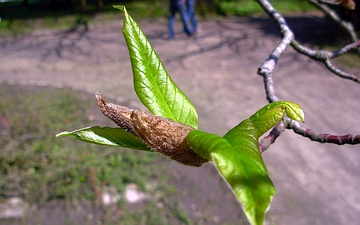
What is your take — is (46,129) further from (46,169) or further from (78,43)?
(78,43)

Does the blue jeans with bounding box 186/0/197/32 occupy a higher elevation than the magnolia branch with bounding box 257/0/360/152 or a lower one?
lower

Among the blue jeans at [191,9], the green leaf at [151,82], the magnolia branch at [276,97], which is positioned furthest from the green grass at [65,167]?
the blue jeans at [191,9]

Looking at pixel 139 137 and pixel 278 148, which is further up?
pixel 139 137

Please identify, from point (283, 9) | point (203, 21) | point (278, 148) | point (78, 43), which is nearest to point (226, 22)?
point (203, 21)

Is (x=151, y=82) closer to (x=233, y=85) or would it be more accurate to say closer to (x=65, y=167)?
(x=65, y=167)

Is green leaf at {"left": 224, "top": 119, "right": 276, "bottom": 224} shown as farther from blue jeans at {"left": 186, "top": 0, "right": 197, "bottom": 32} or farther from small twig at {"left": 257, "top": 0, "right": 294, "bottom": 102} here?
blue jeans at {"left": 186, "top": 0, "right": 197, "bottom": 32}

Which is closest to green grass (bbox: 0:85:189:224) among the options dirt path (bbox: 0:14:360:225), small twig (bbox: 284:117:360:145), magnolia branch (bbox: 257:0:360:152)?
dirt path (bbox: 0:14:360:225)

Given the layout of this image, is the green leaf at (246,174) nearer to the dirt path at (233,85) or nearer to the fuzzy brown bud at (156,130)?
the fuzzy brown bud at (156,130)
